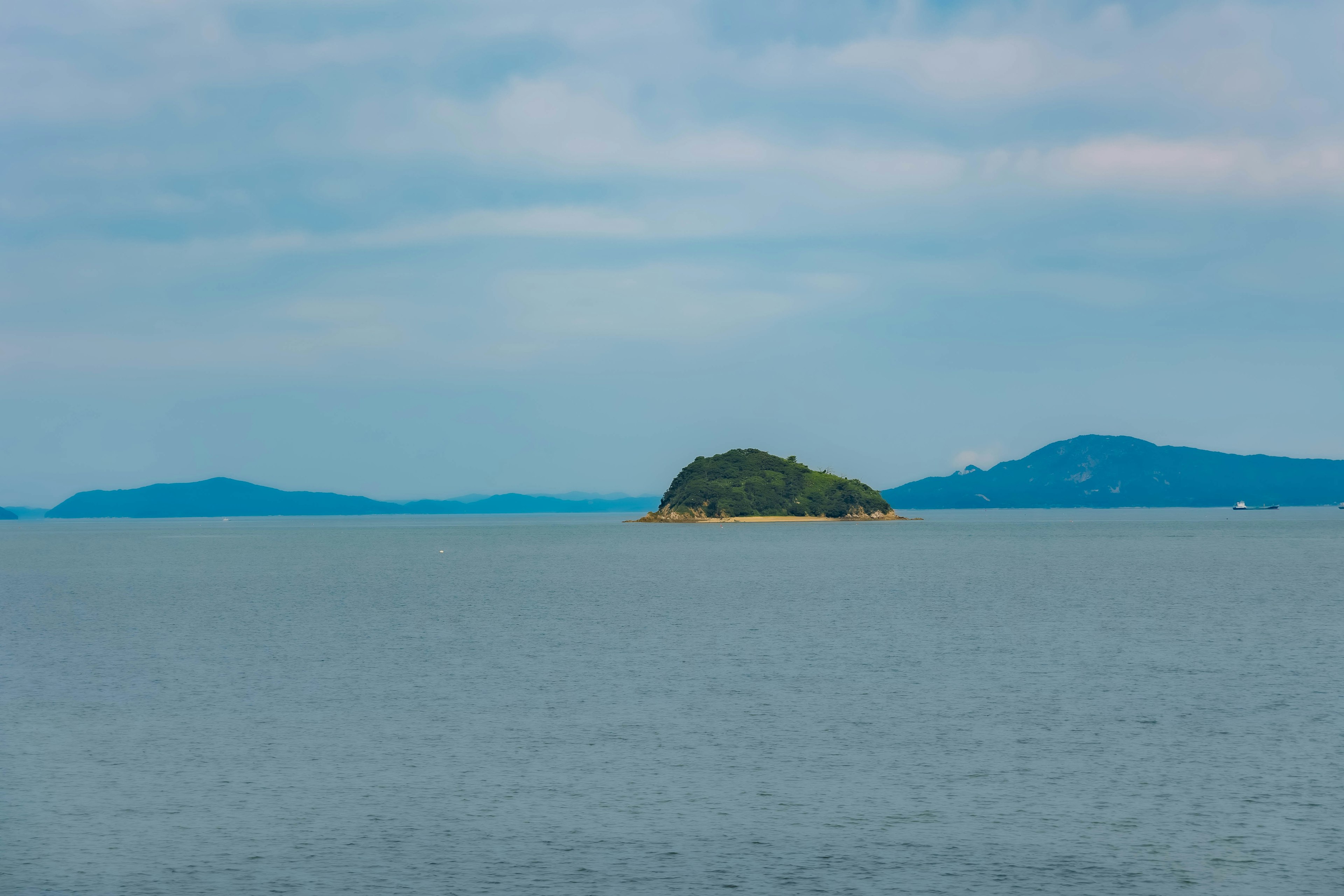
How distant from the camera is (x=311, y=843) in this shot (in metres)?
26.6

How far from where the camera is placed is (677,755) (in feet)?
116

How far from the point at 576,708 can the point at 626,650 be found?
18155 millimetres

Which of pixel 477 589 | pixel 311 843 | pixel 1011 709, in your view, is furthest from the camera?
pixel 477 589

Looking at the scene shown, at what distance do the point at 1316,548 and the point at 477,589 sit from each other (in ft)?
487

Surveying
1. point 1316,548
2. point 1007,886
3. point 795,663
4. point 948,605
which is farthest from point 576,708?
point 1316,548

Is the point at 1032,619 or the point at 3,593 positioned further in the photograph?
the point at 3,593

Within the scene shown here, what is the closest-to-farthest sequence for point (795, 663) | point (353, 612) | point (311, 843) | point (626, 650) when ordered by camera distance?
point (311, 843) → point (795, 663) → point (626, 650) → point (353, 612)

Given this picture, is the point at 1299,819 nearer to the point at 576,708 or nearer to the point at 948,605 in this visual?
the point at 576,708

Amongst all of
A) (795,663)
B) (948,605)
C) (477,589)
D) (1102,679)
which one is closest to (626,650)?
(795,663)

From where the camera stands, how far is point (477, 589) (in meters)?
112

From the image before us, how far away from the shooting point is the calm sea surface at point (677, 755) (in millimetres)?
24891

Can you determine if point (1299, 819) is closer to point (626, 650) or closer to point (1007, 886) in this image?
point (1007, 886)

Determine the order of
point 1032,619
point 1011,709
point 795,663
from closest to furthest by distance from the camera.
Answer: point 1011,709 → point 795,663 → point 1032,619

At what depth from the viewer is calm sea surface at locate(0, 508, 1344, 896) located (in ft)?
81.7
